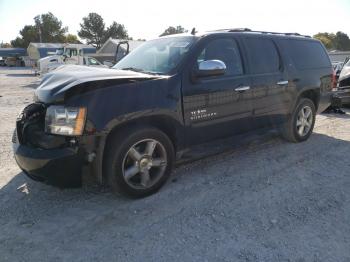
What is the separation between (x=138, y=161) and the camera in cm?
365

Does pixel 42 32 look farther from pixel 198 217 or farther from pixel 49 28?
pixel 198 217

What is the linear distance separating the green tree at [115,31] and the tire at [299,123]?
7702cm

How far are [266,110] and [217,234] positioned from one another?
2520 mm

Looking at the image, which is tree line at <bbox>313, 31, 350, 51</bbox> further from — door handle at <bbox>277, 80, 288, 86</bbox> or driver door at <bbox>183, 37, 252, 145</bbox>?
driver door at <bbox>183, 37, 252, 145</bbox>

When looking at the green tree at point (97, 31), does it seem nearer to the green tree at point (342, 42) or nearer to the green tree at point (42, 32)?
the green tree at point (42, 32)

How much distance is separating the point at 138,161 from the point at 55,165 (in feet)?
2.85

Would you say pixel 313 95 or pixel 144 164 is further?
pixel 313 95

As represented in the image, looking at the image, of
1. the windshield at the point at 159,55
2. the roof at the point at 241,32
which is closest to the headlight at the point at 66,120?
the windshield at the point at 159,55

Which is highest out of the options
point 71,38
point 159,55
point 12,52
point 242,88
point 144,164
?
point 71,38

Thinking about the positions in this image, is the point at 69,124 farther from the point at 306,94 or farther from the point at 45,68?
the point at 45,68

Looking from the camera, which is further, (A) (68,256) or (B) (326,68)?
(B) (326,68)

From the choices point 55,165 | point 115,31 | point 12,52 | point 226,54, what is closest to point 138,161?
point 55,165

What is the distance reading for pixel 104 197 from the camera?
3795 mm

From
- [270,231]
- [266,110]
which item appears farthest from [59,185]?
[266,110]
